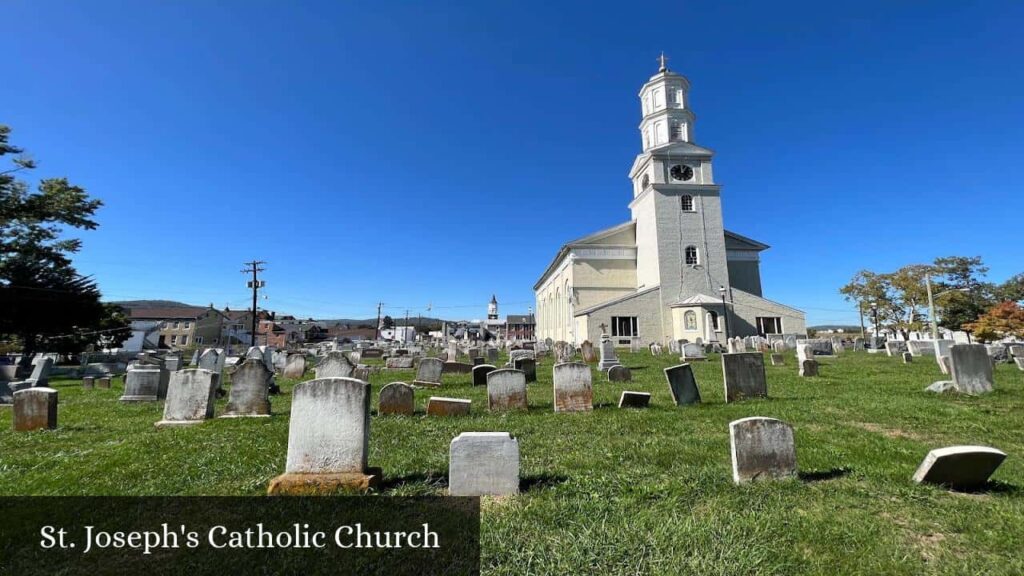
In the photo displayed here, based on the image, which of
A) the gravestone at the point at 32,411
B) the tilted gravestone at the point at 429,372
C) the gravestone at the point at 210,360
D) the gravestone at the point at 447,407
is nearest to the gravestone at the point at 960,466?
the gravestone at the point at 447,407

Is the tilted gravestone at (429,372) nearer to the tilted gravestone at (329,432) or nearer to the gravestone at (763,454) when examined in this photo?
the tilted gravestone at (329,432)

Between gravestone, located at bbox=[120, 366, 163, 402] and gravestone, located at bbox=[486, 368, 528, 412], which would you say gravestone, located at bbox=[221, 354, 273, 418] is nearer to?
gravestone, located at bbox=[486, 368, 528, 412]

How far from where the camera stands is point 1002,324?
31.4 m

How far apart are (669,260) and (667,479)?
32.1 m

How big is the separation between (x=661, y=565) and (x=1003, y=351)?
23272 mm

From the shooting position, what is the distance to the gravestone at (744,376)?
9.52 meters

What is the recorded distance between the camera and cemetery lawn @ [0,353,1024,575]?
9.87 feet

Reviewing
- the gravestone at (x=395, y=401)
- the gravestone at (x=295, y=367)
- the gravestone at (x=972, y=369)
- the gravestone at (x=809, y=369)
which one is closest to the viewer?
the gravestone at (x=395, y=401)

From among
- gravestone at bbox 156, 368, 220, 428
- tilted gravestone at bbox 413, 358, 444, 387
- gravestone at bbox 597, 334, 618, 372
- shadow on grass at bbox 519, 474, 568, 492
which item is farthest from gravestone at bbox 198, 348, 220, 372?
shadow on grass at bbox 519, 474, 568, 492

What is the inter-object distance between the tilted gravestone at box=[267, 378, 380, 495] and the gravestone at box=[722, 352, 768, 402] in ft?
25.9

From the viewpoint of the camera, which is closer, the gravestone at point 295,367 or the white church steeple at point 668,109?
the gravestone at point 295,367

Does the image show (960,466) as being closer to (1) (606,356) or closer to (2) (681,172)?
(1) (606,356)

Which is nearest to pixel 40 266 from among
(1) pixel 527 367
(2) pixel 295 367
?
(2) pixel 295 367

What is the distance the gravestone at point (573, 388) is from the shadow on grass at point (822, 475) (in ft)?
14.0
